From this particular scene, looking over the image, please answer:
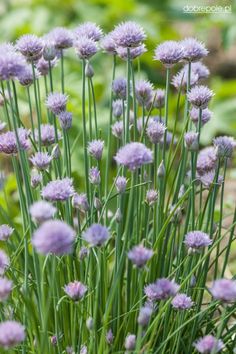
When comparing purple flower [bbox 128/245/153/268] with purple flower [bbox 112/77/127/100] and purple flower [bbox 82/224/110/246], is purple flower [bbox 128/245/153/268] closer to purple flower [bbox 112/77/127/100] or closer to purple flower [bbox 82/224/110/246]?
purple flower [bbox 82/224/110/246]

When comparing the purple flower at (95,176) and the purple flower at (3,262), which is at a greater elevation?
the purple flower at (95,176)

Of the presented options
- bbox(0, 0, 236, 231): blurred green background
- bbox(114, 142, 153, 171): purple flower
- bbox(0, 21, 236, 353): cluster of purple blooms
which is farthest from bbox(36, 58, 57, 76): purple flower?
bbox(0, 0, 236, 231): blurred green background

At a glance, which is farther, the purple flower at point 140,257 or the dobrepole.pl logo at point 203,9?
the dobrepole.pl logo at point 203,9

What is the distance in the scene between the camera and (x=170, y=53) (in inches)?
51.1

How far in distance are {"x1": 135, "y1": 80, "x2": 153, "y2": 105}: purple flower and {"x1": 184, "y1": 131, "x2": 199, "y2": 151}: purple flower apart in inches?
6.0

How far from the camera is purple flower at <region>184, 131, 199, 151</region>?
127cm

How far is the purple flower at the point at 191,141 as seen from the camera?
1272 mm

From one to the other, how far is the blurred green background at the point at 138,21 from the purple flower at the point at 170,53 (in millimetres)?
1276

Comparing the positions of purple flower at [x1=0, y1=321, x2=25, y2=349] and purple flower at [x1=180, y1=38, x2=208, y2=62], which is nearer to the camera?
purple flower at [x1=0, y1=321, x2=25, y2=349]

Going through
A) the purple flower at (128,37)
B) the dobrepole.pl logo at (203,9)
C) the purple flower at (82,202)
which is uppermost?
the dobrepole.pl logo at (203,9)

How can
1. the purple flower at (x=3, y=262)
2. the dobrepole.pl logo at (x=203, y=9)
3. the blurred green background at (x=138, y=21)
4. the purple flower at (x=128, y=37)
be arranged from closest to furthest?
the purple flower at (x=3, y=262), the purple flower at (x=128, y=37), the dobrepole.pl logo at (x=203, y=9), the blurred green background at (x=138, y=21)

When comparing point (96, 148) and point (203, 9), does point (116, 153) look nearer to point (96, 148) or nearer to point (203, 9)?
point (96, 148)

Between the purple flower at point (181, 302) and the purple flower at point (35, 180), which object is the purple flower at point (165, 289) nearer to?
the purple flower at point (181, 302)

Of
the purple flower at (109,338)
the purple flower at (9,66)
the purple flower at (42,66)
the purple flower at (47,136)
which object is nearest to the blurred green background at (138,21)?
the purple flower at (42,66)
